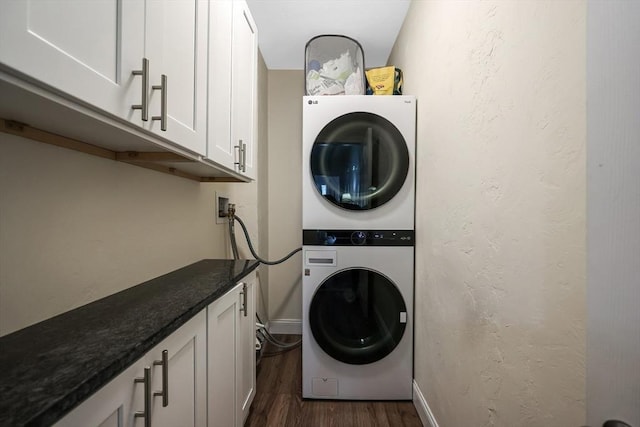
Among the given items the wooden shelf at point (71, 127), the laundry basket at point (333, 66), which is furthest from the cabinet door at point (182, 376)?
the laundry basket at point (333, 66)

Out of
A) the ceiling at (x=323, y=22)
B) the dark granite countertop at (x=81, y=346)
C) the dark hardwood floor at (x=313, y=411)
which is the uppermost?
the ceiling at (x=323, y=22)

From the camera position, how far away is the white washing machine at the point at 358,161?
5.27 feet

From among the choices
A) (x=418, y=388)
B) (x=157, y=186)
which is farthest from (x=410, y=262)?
(x=157, y=186)

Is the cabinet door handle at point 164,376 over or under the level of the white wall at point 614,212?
under

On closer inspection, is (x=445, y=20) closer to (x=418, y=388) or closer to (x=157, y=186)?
(x=157, y=186)

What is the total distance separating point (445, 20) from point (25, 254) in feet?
5.46

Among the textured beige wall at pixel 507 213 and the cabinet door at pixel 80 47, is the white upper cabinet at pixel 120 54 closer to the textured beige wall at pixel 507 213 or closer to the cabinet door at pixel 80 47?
the cabinet door at pixel 80 47

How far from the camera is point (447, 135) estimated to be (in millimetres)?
1191

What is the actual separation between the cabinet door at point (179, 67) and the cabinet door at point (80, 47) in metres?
0.05

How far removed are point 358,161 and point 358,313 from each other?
36.3 inches

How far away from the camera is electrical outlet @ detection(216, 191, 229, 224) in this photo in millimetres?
1735

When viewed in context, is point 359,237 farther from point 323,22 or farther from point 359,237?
point 323,22

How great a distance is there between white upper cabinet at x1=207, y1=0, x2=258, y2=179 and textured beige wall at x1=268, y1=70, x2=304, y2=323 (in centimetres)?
91

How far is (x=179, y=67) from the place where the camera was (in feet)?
2.67
